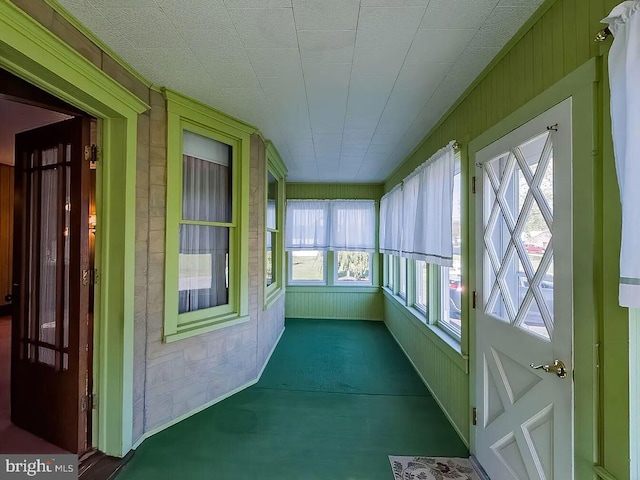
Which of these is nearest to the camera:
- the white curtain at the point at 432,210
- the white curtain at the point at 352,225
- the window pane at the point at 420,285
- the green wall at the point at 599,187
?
the green wall at the point at 599,187

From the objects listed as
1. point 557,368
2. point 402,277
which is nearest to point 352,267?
point 402,277

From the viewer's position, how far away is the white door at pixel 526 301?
1.40 metres

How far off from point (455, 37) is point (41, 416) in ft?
11.7

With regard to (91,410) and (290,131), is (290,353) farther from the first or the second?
(290,131)

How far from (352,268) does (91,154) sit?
15.9 feet

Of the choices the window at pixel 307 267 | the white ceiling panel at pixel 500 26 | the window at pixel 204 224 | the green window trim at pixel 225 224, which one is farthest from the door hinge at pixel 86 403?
the window at pixel 307 267

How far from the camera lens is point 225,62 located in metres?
2.05

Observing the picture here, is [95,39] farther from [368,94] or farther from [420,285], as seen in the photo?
[420,285]

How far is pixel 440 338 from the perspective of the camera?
289 centimetres

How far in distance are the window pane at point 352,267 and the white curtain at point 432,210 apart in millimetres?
2256

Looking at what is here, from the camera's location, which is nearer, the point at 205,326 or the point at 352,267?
the point at 205,326

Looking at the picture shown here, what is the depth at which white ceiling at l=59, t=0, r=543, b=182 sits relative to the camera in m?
1.57

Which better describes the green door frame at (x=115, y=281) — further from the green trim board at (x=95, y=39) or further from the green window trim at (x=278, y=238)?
the green window trim at (x=278, y=238)

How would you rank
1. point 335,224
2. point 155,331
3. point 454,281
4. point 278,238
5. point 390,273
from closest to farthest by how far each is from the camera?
point 155,331 → point 454,281 → point 278,238 → point 390,273 → point 335,224
